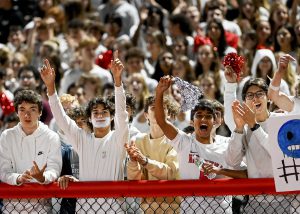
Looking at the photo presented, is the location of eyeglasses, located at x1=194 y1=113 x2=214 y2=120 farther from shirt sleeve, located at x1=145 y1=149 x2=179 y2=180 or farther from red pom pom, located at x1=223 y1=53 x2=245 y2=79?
red pom pom, located at x1=223 y1=53 x2=245 y2=79

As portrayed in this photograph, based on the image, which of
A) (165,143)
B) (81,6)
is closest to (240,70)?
(165,143)

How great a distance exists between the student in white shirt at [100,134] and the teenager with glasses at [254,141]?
95 centimetres

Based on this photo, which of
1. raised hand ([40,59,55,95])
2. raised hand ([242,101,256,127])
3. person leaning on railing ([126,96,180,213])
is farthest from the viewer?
raised hand ([40,59,55,95])

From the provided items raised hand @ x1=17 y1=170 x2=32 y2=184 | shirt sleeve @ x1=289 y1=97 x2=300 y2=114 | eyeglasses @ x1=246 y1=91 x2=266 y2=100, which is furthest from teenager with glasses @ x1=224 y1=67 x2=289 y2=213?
raised hand @ x1=17 y1=170 x2=32 y2=184

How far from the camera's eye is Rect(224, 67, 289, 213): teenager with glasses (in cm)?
869

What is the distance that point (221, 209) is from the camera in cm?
887

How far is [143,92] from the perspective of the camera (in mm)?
12758

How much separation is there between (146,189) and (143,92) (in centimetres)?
438

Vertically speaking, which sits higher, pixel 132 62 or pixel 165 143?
pixel 132 62

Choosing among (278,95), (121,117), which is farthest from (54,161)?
(278,95)

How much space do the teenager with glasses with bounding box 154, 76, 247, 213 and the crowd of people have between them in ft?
0.04

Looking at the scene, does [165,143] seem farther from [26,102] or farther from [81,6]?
[81,6]

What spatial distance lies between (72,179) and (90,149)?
0.78m

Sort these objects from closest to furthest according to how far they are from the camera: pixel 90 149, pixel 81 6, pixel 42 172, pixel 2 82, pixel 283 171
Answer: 1. pixel 283 171
2. pixel 42 172
3. pixel 90 149
4. pixel 2 82
5. pixel 81 6
